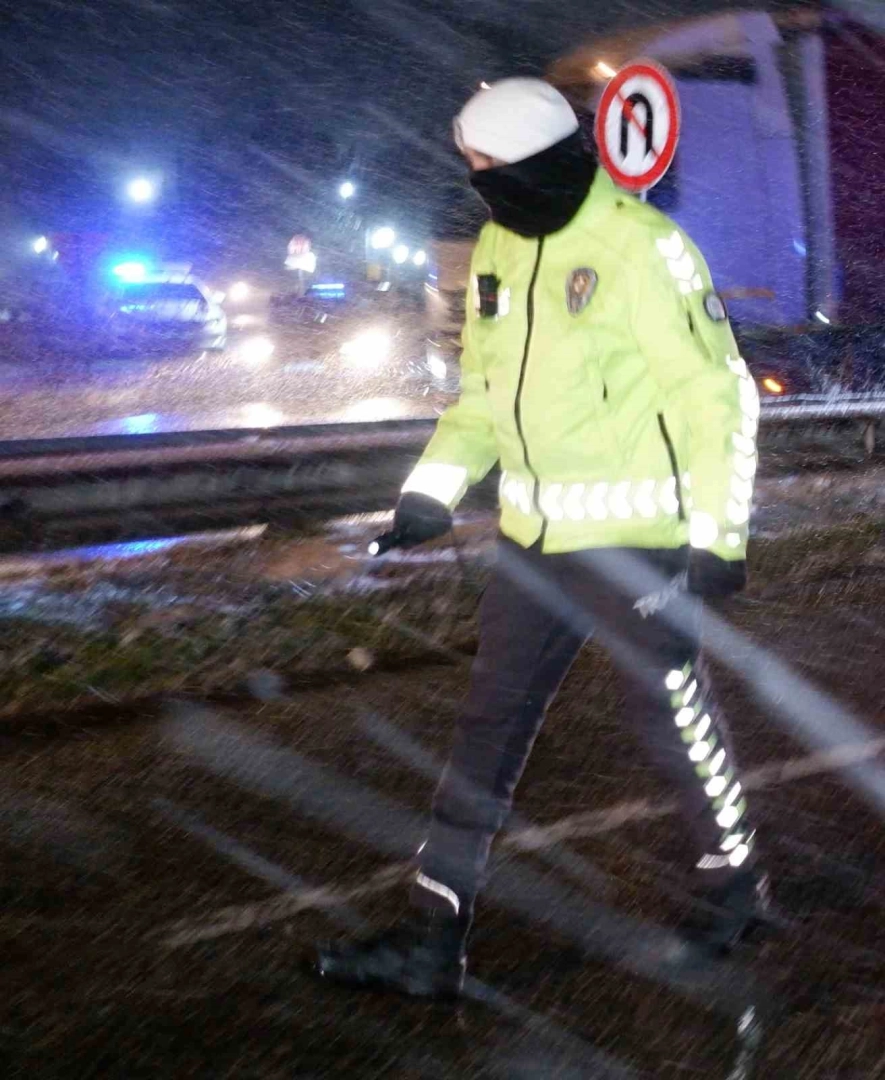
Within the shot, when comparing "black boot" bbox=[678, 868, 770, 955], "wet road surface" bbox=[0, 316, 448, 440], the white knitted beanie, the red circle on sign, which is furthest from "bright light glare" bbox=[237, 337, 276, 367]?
the white knitted beanie

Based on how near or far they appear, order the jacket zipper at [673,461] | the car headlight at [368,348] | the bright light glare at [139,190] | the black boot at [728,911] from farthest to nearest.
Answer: the bright light glare at [139,190] < the car headlight at [368,348] < the black boot at [728,911] < the jacket zipper at [673,461]

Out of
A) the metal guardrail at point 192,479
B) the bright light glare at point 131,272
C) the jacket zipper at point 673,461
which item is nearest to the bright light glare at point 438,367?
the bright light glare at point 131,272

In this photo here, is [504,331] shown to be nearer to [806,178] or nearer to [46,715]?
[46,715]

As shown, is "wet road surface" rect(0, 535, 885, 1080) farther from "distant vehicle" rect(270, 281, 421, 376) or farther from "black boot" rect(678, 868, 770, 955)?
"distant vehicle" rect(270, 281, 421, 376)

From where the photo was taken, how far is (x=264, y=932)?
4137 mm

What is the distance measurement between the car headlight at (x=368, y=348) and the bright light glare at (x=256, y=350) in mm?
1374

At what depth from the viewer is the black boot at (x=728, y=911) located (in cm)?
387

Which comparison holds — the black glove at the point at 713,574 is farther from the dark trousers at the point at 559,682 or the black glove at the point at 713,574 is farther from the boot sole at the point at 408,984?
the boot sole at the point at 408,984

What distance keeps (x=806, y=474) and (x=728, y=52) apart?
478 centimetres

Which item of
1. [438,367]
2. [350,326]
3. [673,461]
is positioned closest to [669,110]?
Result: [673,461]

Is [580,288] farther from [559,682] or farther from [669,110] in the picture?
[669,110]

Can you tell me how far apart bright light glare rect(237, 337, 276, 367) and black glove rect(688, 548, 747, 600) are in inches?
932

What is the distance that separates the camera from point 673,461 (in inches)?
138

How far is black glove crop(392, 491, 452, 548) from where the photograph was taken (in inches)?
149
